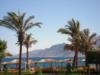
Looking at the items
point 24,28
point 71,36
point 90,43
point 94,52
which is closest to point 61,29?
point 71,36

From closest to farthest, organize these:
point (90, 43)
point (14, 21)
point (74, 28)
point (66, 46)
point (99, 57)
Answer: point (14, 21) → point (99, 57) → point (90, 43) → point (74, 28) → point (66, 46)

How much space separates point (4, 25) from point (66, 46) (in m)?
21.0

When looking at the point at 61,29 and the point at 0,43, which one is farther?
the point at 61,29

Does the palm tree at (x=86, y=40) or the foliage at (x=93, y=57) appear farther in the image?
the palm tree at (x=86, y=40)

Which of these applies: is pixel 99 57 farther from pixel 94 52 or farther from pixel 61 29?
pixel 61 29

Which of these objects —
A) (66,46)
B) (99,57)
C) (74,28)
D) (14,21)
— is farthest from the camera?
(66,46)

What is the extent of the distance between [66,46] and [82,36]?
7124mm

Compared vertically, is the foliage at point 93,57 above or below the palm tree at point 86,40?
below

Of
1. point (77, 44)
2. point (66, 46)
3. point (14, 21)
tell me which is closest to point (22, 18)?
point (14, 21)

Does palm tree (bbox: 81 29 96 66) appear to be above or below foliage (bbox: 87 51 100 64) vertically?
above

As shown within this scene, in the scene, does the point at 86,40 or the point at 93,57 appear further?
the point at 86,40

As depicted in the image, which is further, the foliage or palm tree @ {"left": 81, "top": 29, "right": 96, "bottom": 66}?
palm tree @ {"left": 81, "top": 29, "right": 96, "bottom": 66}

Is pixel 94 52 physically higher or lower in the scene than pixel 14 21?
lower

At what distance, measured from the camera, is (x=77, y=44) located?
165ft
